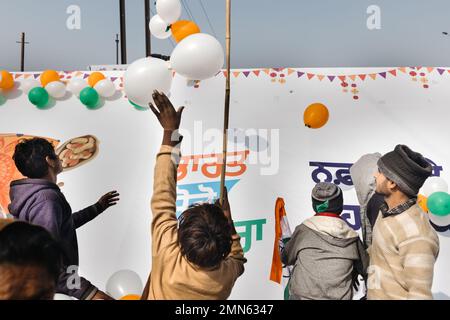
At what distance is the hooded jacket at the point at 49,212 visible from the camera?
6.66 feet

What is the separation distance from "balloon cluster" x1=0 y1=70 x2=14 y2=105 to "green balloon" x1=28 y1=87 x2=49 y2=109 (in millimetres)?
257

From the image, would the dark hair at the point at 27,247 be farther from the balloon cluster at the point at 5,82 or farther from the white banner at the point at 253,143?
the balloon cluster at the point at 5,82

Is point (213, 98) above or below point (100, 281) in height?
above

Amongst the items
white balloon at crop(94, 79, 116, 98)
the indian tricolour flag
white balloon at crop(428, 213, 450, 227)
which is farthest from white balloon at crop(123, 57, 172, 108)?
white balloon at crop(428, 213, 450, 227)

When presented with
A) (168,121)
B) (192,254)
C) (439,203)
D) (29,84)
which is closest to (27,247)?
(192,254)

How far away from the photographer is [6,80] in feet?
12.5

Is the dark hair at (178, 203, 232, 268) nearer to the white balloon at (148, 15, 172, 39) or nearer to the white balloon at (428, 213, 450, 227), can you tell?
the white balloon at (148, 15, 172, 39)

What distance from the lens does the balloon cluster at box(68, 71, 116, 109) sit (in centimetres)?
368

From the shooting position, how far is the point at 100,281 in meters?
3.17

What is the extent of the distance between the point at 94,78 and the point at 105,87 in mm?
162

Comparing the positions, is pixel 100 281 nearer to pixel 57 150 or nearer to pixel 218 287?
pixel 57 150

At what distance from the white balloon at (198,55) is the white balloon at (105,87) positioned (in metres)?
1.70
